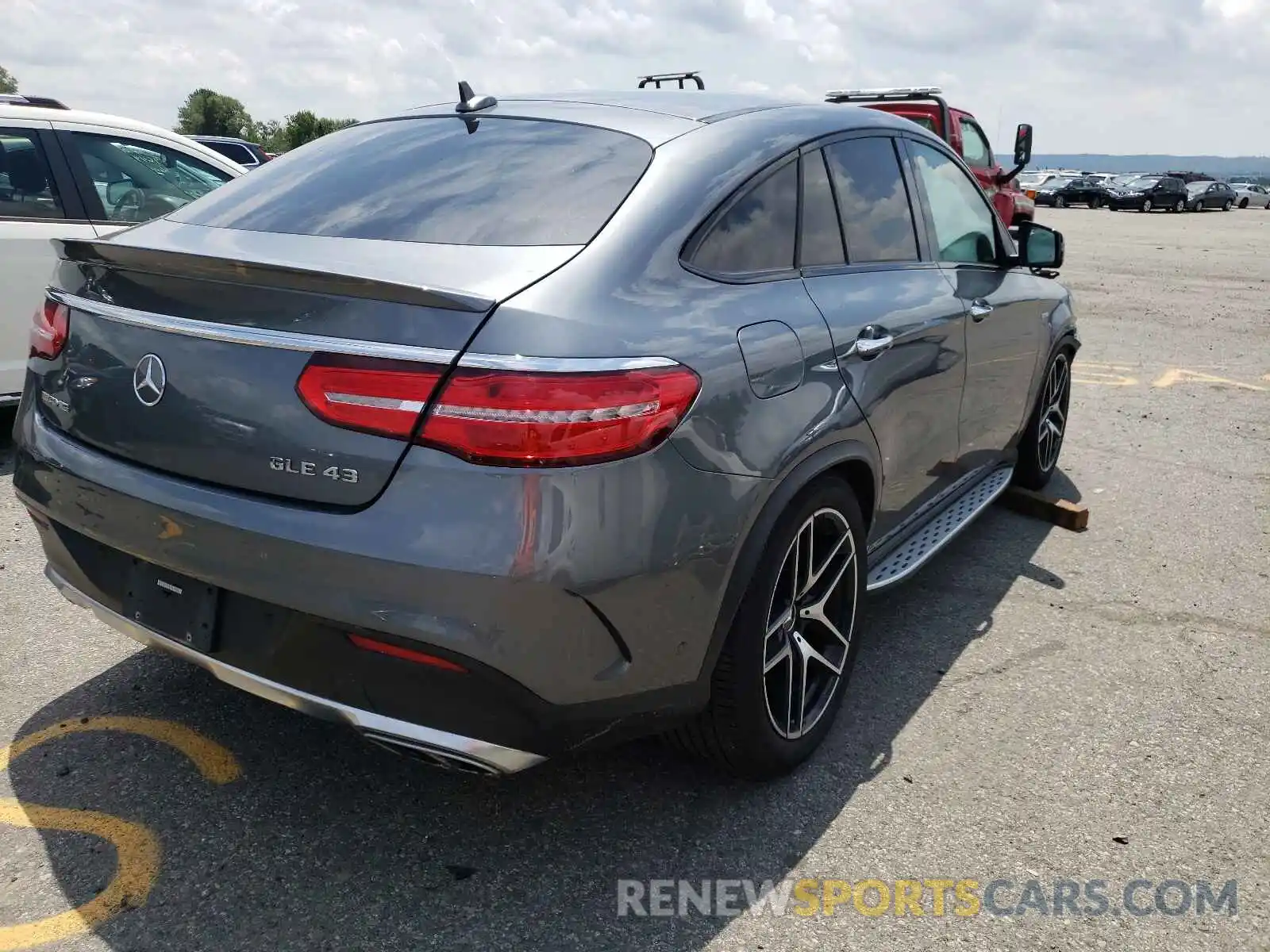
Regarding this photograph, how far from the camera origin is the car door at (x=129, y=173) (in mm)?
5570

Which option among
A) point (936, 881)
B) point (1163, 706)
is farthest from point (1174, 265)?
point (936, 881)

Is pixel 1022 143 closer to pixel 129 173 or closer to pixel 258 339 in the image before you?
pixel 129 173

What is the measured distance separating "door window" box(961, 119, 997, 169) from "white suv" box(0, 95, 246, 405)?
10124 mm

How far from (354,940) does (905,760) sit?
1.57 meters

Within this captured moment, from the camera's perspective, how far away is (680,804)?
2746 millimetres

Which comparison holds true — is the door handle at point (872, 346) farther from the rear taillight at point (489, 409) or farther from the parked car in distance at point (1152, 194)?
the parked car in distance at point (1152, 194)

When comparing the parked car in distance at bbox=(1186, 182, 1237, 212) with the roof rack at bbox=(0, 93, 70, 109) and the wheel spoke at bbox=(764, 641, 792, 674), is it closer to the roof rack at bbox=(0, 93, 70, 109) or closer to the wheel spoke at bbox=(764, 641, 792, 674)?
the roof rack at bbox=(0, 93, 70, 109)

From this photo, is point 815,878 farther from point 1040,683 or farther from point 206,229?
point 206,229

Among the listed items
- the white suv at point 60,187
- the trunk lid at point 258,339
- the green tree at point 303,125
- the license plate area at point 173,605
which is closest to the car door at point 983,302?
the trunk lid at point 258,339

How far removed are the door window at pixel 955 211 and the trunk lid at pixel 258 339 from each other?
6.74 feet

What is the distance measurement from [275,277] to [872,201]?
6.58 ft

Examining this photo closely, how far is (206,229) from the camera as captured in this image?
2.67 m

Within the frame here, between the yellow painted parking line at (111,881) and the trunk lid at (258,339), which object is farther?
the yellow painted parking line at (111,881)

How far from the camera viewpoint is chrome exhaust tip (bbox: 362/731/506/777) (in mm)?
2111
